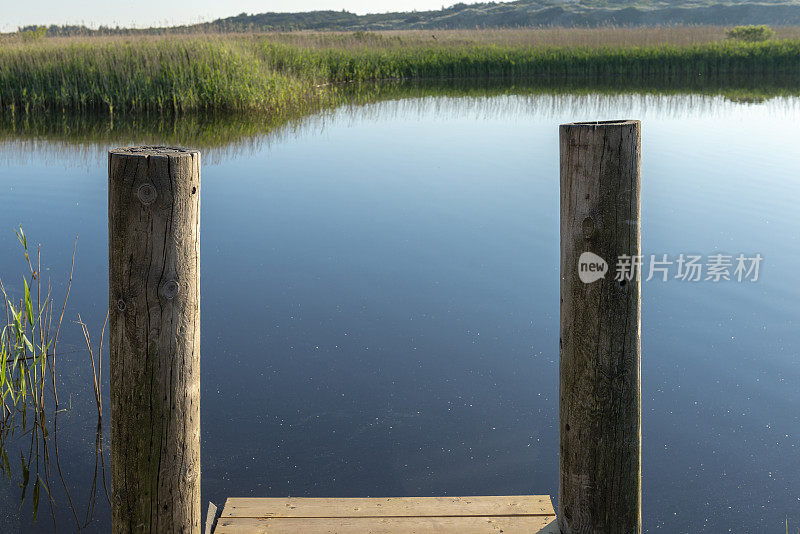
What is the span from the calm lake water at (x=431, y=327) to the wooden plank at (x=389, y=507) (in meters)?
0.46

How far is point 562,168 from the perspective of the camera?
2.21 meters

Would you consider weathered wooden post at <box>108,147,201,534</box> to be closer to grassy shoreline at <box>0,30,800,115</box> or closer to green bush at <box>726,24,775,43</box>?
grassy shoreline at <box>0,30,800,115</box>

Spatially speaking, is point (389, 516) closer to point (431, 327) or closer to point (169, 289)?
point (169, 289)

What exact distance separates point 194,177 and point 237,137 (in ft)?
30.1

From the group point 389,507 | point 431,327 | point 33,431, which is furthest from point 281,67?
point 389,507

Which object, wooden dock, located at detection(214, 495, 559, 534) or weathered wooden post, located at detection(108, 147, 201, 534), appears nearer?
weathered wooden post, located at detection(108, 147, 201, 534)

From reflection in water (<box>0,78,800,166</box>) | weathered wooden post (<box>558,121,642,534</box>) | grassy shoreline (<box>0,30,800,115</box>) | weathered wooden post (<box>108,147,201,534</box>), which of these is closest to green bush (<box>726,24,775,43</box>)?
grassy shoreline (<box>0,30,800,115</box>)

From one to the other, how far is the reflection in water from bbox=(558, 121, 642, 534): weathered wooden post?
7.82m

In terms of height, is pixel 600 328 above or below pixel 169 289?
below

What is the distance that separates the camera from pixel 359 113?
45.0ft

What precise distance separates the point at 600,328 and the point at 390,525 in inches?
33.9

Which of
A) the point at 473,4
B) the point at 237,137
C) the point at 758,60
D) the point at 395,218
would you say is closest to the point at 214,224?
the point at 395,218

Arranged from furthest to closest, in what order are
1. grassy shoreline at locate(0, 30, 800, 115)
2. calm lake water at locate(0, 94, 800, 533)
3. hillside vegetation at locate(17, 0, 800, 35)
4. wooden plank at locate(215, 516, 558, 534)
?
hillside vegetation at locate(17, 0, 800, 35)
grassy shoreline at locate(0, 30, 800, 115)
calm lake water at locate(0, 94, 800, 533)
wooden plank at locate(215, 516, 558, 534)

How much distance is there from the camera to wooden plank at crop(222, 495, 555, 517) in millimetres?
2470
